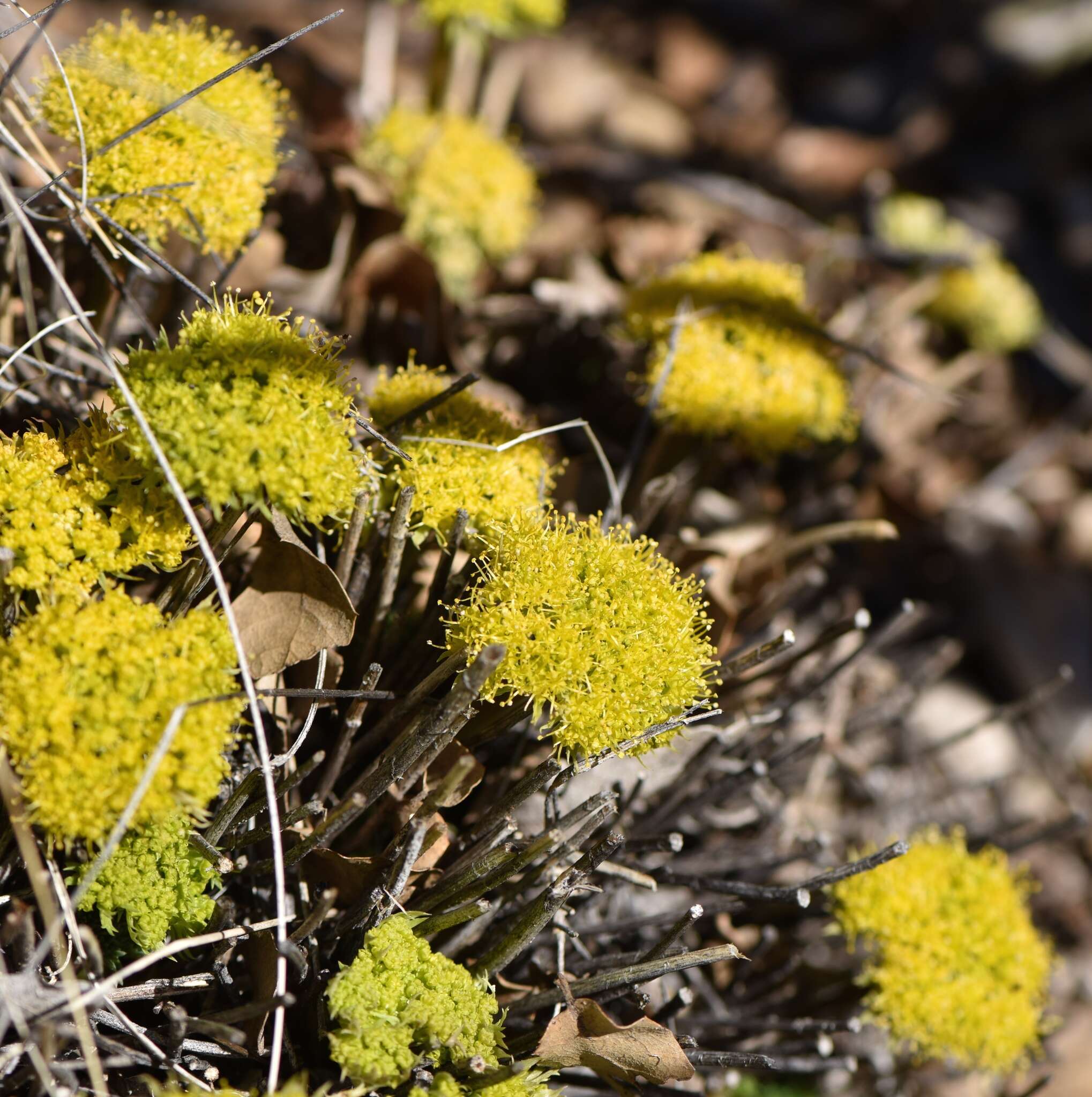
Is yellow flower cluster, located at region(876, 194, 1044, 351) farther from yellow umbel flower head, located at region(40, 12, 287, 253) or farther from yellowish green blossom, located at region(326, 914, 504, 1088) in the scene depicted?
yellowish green blossom, located at region(326, 914, 504, 1088)

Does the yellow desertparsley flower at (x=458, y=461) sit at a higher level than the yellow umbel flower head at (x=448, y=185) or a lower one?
lower

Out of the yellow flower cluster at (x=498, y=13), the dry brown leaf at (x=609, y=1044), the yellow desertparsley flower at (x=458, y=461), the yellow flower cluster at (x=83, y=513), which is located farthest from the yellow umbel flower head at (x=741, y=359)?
the dry brown leaf at (x=609, y=1044)

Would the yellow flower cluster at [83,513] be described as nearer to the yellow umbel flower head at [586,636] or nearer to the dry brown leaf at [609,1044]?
the yellow umbel flower head at [586,636]

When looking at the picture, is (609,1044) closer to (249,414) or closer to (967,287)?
(249,414)

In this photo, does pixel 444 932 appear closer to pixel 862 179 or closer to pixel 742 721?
pixel 742 721

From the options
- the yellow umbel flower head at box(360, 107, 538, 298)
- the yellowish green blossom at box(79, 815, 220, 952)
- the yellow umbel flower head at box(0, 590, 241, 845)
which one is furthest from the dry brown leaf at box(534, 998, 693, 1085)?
the yellow umbel flower head at box(360, 107, 538, 298)

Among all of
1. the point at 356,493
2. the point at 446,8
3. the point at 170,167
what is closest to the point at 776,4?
the point at 446,8

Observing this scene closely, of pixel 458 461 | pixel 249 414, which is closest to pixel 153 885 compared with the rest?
pixel 249 414

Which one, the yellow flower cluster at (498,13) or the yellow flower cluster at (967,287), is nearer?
the yellow flower cluster at (498,13)
